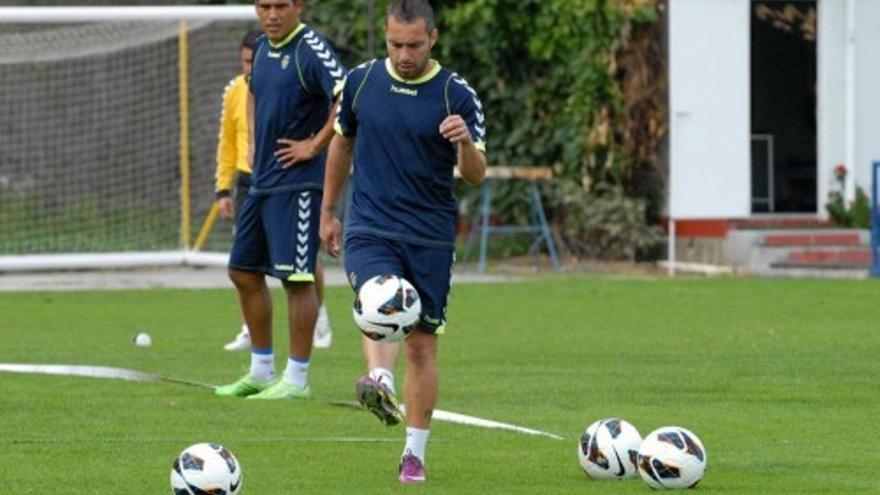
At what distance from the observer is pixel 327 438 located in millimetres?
10883

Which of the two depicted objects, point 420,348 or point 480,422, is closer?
point 420,348

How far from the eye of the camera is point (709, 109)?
26.8 metres

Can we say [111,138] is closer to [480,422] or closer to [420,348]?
[480,422]

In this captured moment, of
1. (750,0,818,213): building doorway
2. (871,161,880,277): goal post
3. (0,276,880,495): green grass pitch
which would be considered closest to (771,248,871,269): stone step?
(871,161,880,277): goal post

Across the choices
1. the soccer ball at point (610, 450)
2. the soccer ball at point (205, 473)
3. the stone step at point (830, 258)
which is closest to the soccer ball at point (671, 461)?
the soccer ball at point (610, 450)

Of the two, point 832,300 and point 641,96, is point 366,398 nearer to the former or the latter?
point 832,300

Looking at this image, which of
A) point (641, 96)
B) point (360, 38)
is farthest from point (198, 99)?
point (641, 96)

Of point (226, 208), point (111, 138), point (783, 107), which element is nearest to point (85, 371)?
point (226, 208)

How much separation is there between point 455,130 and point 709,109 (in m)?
17.7

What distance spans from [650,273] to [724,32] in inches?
120

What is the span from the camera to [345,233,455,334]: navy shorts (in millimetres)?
9695

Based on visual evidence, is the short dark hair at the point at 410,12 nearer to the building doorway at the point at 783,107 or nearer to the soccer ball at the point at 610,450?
the soccer ball at the point at 610,450

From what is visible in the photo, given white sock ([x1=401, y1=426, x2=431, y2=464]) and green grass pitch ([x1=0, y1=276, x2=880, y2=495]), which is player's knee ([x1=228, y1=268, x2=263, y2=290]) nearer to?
green grass pitch ([x1=0, y1=276, x2=880, y2=495])

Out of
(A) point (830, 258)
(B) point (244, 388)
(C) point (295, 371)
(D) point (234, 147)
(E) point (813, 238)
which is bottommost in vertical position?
(A) point (830, 258)
